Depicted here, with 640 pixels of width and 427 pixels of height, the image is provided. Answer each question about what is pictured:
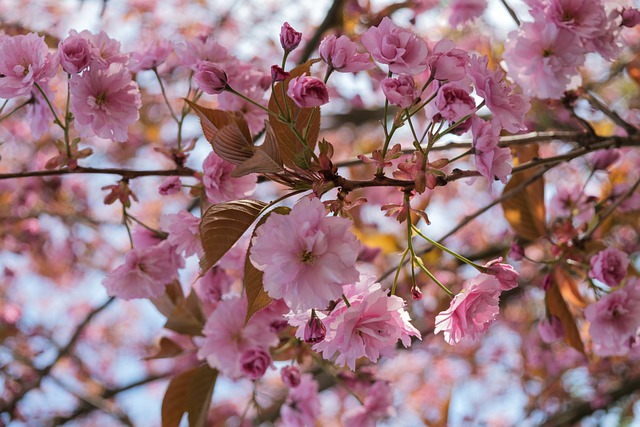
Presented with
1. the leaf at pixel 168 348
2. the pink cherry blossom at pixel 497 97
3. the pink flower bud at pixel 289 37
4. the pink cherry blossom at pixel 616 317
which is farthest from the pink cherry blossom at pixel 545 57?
the leaf at pixel 168 348

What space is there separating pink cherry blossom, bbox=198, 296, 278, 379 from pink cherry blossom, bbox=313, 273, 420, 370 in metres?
0.36

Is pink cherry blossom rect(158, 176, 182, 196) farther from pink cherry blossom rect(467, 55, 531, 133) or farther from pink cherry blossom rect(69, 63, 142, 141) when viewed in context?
pink cherry blossom rect(467, 55, 531, 133)

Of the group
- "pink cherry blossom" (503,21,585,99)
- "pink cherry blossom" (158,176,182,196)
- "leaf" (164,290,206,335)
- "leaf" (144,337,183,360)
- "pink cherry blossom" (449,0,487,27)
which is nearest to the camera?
"pink cherry blossom" (503,21,585,99)

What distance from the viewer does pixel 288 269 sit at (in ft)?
2.74

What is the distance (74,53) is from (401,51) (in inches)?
21.9

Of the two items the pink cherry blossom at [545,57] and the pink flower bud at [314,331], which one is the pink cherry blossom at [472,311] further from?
the pink cherry blossom at [545,57]

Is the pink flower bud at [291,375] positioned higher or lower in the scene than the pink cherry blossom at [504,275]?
higher

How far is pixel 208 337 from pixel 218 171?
1.36 feet

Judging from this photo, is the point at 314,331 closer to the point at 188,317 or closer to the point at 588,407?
the point at 188,317

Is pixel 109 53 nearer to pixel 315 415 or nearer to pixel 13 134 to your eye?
pixel 315 415

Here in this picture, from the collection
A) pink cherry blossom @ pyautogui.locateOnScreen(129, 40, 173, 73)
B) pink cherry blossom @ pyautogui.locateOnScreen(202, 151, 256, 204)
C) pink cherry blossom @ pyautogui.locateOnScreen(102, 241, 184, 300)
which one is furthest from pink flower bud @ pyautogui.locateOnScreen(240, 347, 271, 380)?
pink cherry blossom @ pyautogui.locateOnScreen(129, 40, 173, 73)

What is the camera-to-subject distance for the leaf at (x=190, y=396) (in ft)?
4.48

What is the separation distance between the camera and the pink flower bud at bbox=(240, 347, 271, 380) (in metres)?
1.18

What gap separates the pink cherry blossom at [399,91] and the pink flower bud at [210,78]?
282 millimetres
